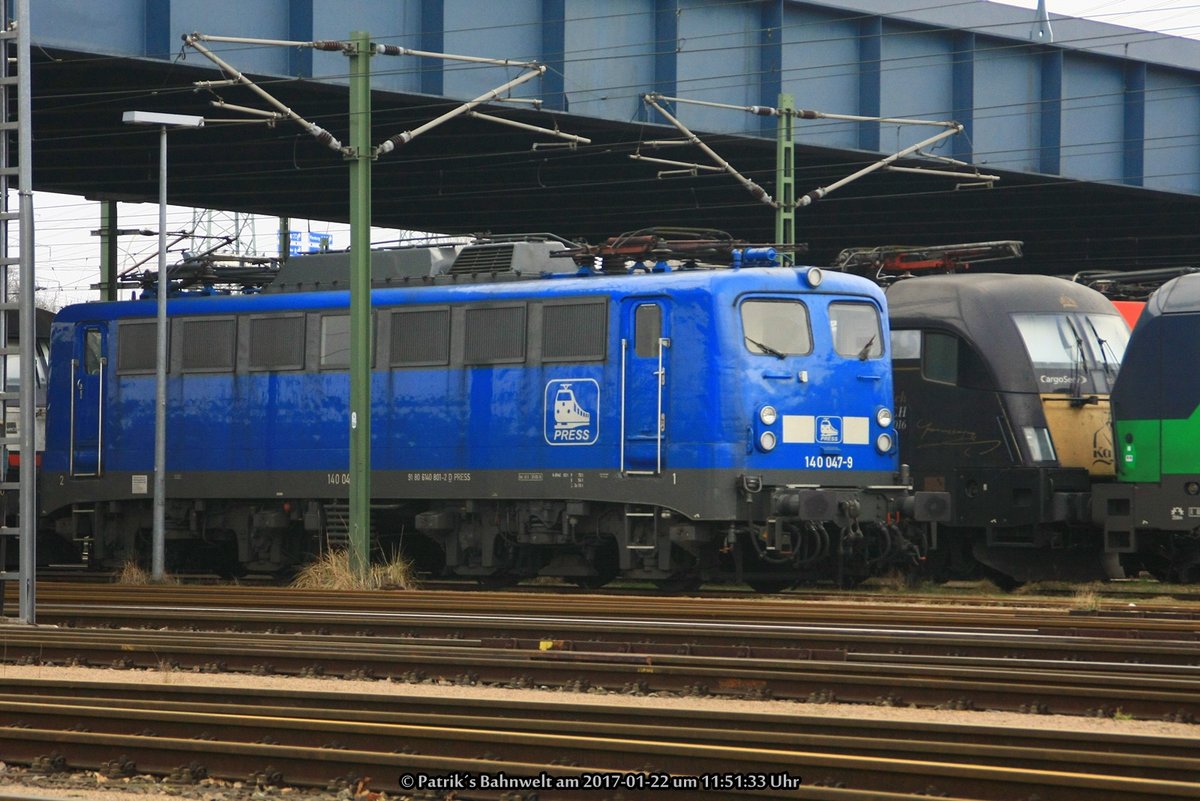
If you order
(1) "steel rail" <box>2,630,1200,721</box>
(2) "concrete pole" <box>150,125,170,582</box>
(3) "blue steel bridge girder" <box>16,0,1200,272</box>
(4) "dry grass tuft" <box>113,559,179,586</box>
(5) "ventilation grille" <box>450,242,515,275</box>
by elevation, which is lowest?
(4) "dry grass tuft" <box>113,559,179,586</box>

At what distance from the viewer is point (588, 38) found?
1071 inches

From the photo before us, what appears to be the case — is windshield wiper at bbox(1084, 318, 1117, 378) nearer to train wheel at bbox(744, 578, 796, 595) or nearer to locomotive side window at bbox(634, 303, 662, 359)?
train wheel at bbox(744, 578, 796, 595)

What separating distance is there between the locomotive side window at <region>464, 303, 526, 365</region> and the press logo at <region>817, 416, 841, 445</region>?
3408mm

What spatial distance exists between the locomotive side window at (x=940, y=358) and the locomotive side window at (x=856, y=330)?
1321 mm

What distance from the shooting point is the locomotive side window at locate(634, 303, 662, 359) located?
62.4 ft

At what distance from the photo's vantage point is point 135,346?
23.8 metres

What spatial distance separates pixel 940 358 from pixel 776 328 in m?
2.80

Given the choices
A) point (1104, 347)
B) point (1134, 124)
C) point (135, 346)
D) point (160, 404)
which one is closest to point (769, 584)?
point (1104, 347)

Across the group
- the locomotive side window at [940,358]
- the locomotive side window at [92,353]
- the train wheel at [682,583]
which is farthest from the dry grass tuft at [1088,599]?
the locomotive side window at [92,353]

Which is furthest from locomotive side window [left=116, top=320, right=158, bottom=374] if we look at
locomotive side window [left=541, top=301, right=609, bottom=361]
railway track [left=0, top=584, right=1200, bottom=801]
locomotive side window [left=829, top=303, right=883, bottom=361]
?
locomotive side window [left=829, top=303, right=883, bottom=361]

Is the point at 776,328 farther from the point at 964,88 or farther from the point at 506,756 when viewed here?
the point at 964,88

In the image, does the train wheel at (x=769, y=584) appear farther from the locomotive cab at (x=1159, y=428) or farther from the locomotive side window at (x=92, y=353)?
the locomotive side window at (x=92, y=353)

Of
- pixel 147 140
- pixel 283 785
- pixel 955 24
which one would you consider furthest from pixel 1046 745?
pixel 147 140

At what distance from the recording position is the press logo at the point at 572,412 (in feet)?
63.9
